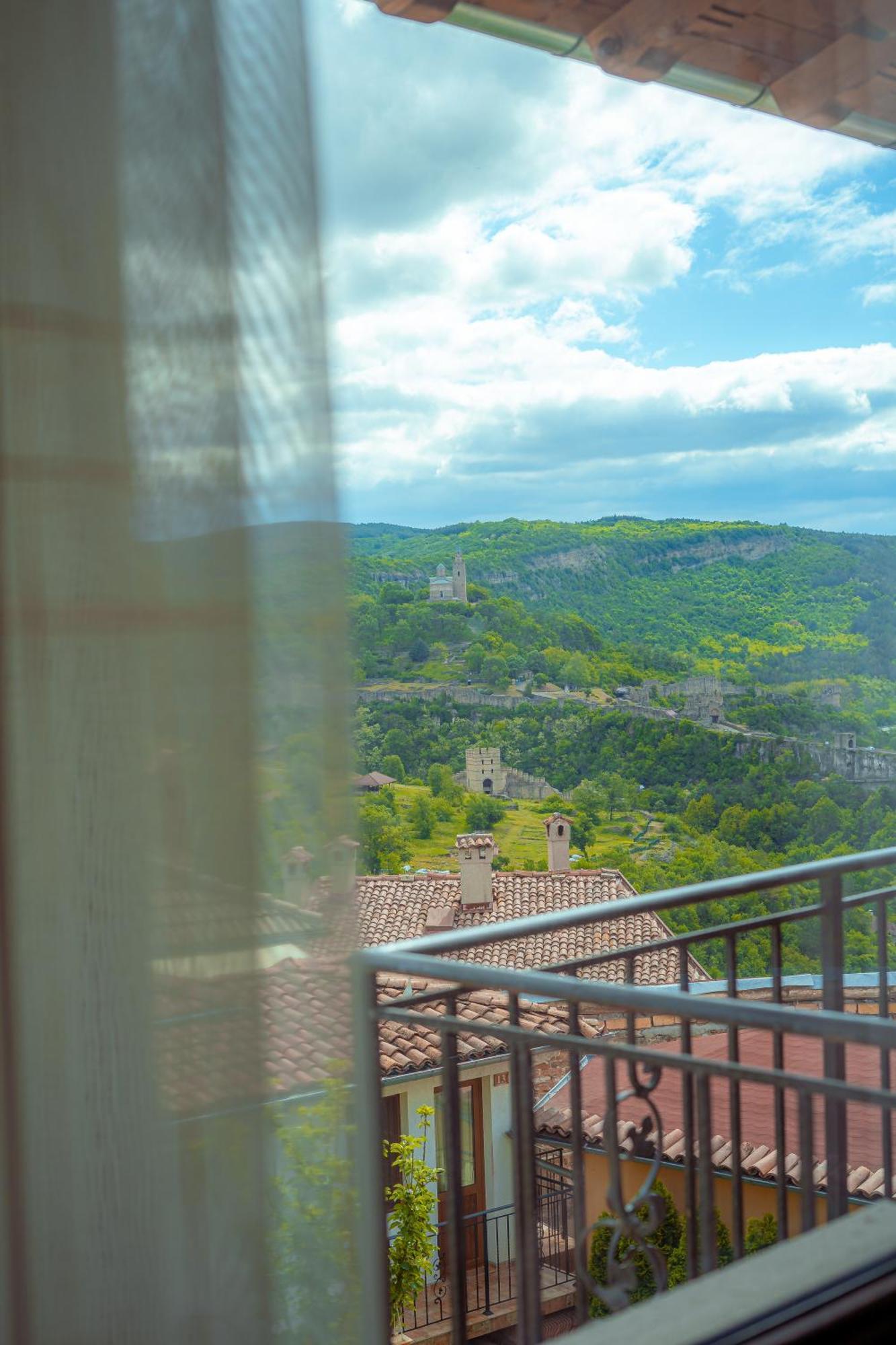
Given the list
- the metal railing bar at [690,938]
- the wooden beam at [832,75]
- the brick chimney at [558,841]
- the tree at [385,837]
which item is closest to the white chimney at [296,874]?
the metal railing bar at [690,938]

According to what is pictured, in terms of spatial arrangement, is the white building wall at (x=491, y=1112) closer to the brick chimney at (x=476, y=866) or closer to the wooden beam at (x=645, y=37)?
the brick chimney at (x=476, y=866)

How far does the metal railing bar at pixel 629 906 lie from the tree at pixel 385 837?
75 cm

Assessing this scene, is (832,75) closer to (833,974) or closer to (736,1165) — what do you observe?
(833,974)

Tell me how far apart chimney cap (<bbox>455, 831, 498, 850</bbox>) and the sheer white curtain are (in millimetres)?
2712

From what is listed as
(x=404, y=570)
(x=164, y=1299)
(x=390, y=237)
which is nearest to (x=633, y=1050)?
(x=164, y=1299)

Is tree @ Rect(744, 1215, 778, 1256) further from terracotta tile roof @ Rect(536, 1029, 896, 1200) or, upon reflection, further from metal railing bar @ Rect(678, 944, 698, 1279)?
metal railing bar @ Rect(678, 944, 698, 1279)

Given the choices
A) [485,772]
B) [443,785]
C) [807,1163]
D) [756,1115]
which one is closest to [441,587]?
[443,785]

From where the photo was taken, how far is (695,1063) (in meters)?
1.43

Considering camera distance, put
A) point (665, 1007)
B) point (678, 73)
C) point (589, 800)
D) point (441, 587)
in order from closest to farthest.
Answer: point (665, 1007), point (678, 73), point (441, 587), point (589, 800)

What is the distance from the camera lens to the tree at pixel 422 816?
9.53 ft

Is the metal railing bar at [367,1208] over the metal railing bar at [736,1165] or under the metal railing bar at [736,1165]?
over

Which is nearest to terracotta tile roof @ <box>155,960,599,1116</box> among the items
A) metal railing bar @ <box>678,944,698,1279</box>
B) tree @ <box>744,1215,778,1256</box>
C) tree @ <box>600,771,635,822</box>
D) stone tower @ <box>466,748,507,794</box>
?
metal railing bar @ <box>678,944,698,1279</box>

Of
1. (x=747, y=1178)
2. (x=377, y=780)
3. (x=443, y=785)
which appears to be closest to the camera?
(x=377, y=780)

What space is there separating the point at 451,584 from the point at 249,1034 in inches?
83.2
